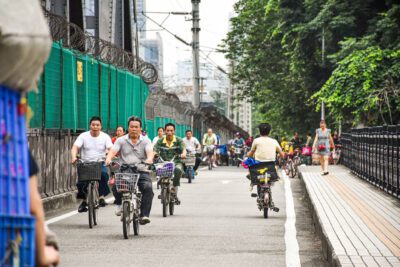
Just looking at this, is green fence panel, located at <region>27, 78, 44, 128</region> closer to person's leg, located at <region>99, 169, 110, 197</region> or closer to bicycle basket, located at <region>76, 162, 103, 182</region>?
person's leg, located at <region>99, 169, 110, 197</region>

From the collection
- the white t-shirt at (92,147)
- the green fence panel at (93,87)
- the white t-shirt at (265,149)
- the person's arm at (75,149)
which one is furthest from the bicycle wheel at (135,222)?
the green fence panel at (93,87)

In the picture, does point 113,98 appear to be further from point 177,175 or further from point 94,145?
point 94,145

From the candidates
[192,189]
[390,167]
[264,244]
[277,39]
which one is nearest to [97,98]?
[192,189]

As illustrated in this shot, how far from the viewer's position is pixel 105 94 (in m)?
24.3

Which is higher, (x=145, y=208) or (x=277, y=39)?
(x=277, y=39)

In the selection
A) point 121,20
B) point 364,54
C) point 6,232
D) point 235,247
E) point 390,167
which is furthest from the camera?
point 121,20

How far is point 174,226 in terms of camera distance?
14500 millimetres

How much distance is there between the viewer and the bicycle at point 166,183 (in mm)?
16125

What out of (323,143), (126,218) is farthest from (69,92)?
(323,143)

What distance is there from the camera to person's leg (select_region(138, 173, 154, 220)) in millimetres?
13453

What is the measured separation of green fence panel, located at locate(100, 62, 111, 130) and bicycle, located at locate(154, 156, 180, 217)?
7410mm

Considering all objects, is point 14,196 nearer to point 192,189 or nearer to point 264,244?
point 264,244

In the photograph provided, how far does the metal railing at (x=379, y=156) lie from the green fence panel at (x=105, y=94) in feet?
21.5

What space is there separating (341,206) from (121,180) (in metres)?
4.61
